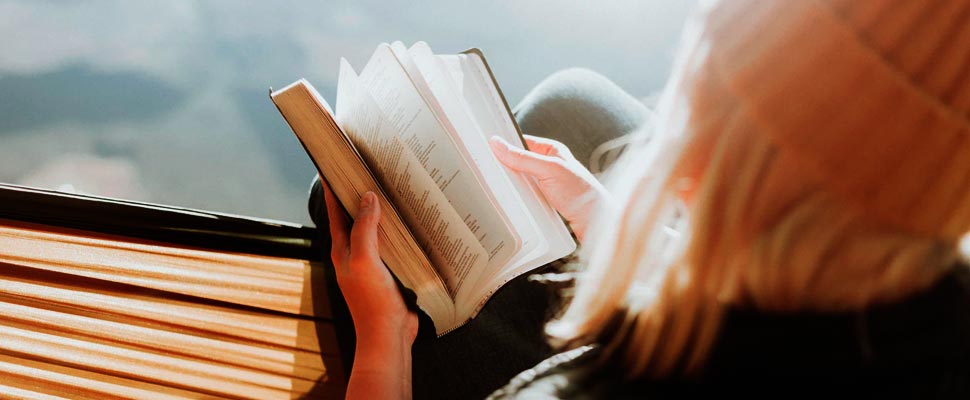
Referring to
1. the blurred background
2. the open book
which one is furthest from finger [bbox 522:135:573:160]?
the blurred background

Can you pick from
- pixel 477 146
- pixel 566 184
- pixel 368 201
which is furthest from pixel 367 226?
pixel 566 184

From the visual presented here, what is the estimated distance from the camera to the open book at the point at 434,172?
1.74ft

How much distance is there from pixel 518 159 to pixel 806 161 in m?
0.31

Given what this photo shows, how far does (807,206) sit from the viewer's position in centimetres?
36

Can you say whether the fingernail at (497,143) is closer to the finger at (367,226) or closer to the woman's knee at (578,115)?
the finger at (367,226)

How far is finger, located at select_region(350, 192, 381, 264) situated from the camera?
0.58 m

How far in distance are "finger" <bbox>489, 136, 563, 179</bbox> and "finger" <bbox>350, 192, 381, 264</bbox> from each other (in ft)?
0.43

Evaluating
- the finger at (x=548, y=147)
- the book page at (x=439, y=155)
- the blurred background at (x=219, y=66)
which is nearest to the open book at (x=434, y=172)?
the book page at (x=439, y=155)

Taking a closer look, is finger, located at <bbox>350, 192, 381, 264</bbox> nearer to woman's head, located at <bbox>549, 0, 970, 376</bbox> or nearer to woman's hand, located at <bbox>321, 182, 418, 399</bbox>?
woman's hand, located at <bbox>321, 182, 418, 399</bbox>

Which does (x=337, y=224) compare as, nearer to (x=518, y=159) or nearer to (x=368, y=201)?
(x=368, y=201)

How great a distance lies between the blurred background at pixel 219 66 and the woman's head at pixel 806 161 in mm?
1108

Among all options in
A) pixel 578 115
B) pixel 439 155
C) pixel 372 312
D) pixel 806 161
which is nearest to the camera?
pixel 806 161

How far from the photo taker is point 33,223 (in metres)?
0.96

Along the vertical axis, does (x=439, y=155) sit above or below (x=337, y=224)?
above
